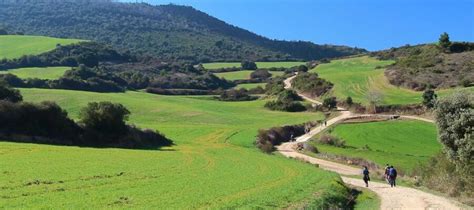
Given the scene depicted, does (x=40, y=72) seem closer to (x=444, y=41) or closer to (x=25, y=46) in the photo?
(x=25, y=46)

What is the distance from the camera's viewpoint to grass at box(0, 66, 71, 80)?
13743 centimetres

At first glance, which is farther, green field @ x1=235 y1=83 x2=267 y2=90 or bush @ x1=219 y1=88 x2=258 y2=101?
green field @ x1=235 y1=83 x2=267 y2=90

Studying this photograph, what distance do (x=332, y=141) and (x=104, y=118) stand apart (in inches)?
1287

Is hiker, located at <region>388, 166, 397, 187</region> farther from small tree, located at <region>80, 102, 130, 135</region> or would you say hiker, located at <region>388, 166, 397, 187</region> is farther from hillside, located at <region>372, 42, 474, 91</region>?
hillside, located at <region>372, 42, 474, 91</region>

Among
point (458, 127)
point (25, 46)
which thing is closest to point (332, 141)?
point (458, 127)

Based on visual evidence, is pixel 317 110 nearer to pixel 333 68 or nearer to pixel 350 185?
pixel 333 68

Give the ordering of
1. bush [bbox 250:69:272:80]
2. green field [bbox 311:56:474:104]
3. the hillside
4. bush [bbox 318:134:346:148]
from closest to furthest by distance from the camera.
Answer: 1. bush [bbox 318:134:346:148]
2. green field [bbox 311:56:474:104]
3. the hillside
4. bush [bbox 250:69:272:80]

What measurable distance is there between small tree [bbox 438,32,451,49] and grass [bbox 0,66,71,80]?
3827 inches

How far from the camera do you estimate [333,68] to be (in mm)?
176375

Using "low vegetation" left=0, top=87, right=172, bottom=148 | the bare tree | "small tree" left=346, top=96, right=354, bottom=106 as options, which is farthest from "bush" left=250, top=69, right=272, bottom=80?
→ "low vegetation" left=0, top=87, right=172, bottom=148

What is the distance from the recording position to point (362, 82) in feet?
460

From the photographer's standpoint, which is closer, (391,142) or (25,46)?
(391,142)

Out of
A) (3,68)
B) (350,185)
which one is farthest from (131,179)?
(3,68)

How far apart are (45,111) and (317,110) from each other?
2635 inches
